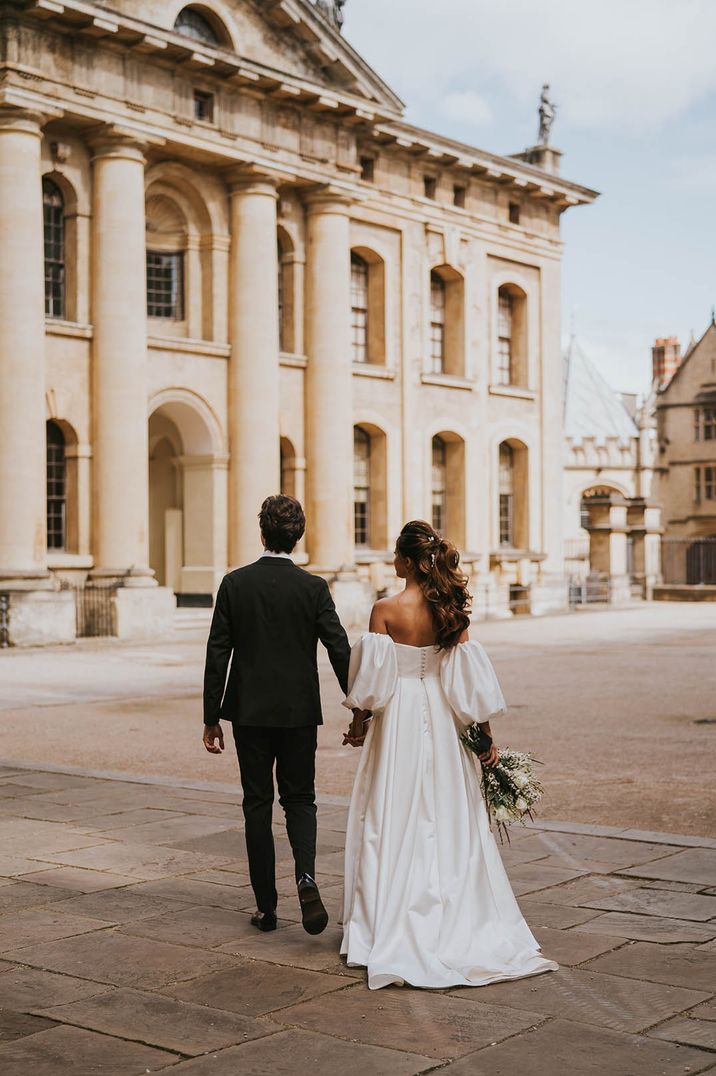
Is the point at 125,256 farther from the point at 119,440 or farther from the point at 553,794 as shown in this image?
the point at 553,794

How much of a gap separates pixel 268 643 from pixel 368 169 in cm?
2950

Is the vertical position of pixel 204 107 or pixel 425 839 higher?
pixel 204 107

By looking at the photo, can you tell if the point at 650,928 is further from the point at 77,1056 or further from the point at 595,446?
the point at 595,446

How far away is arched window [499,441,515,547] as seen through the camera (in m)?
40.1

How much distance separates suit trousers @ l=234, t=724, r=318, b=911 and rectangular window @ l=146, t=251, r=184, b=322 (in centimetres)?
2490

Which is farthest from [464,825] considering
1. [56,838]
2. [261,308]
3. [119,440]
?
[261,308]

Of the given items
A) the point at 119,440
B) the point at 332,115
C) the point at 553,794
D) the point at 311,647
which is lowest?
the point at 553,794

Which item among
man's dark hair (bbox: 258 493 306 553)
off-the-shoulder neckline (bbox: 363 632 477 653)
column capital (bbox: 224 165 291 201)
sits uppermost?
column capital (bbox: 224 165 291 201)

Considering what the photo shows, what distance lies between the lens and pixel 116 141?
91.7ft

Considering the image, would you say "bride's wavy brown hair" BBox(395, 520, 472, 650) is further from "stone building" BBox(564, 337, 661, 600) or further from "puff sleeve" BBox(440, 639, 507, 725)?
"stone building" BBox(564, 337, 661, 600)

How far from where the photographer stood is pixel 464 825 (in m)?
6.20

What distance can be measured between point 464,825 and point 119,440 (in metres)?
22.6

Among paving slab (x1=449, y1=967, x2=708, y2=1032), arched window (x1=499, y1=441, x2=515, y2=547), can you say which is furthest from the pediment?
paving slab (x1=449, y1=967, x2=708, y2=1032)

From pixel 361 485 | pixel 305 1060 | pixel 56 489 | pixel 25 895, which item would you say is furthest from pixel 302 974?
pixel 361 485
